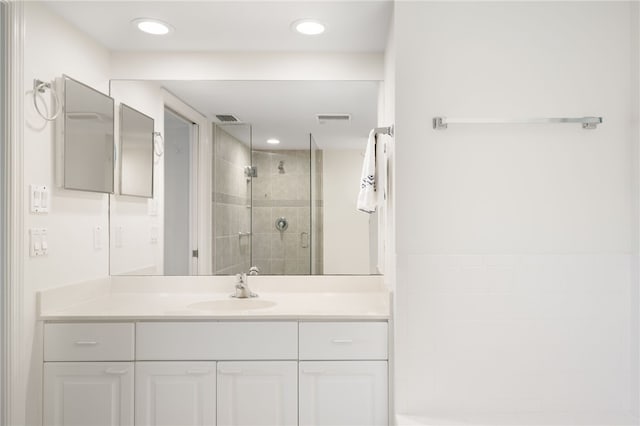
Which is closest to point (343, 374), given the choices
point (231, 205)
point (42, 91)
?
point (231, 205)

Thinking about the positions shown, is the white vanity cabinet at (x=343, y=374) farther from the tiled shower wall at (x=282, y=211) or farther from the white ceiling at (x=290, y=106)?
the white ceiling at (x=290, y=106)

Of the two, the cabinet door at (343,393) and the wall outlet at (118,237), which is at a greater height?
the wall outlet at (118,237)

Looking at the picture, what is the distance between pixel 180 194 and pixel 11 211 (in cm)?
87

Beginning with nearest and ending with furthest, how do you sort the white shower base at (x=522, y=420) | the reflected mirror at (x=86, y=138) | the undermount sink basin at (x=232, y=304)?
the white shower base at (x=522, y=420) < the reflected mirror at (x=86, y=138) < the undermount sink basin at (x=232, y=304)

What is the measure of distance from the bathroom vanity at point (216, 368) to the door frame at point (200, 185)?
60 centimetres

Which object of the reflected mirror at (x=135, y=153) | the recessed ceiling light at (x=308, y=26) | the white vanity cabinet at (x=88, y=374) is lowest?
the white vanity cabinet at (x=88, y=374)

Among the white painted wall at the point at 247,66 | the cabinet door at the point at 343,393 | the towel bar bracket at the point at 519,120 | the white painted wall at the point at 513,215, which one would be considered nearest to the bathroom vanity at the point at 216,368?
the cabinet door at the point at 343,393

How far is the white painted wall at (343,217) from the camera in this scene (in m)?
2.53

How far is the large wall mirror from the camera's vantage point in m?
2.54

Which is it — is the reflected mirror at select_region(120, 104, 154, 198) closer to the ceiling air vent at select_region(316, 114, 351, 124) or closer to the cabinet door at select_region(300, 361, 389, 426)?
the ceiling air vent at select_region(316, 114, 351, 124)

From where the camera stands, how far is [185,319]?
2006 mm

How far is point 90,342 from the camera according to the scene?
6.59 feet

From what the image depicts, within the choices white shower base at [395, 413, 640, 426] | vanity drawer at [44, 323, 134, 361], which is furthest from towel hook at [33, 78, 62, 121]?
white shower base at [395, 413, 640, 426]

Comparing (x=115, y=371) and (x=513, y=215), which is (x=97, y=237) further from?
(x=513, y=215)
